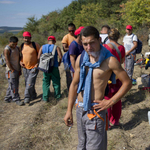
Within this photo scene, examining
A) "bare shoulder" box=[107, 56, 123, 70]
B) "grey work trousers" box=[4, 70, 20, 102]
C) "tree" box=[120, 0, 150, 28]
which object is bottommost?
"grey work trousers" box=[4, 70, 20, 102]

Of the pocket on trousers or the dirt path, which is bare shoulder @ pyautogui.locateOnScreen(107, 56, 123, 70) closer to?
the pocket on trousers

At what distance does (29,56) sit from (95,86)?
11.7 ft

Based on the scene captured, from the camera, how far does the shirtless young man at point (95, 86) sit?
6.15 ft

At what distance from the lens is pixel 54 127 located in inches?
150

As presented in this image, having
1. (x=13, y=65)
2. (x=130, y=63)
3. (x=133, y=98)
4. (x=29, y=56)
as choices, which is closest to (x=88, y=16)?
(x=130, y=63)

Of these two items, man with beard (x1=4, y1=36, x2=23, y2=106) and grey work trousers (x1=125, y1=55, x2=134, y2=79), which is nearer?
man with beard (x1=4, y1=36, x2=23, y2=106)

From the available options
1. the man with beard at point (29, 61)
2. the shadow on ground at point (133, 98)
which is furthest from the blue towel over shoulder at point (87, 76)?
the man with beard at point (29, 61)

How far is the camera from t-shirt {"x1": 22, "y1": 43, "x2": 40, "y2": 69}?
511 cm

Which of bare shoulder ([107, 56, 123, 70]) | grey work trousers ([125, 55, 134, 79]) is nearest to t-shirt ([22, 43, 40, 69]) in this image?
grey work trousers ([125, 55, 134, 79])

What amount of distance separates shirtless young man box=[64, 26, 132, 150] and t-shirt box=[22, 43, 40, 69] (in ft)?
10.9

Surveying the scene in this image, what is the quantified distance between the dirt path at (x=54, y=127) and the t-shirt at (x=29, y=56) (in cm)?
118

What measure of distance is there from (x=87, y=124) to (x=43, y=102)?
3363 mm

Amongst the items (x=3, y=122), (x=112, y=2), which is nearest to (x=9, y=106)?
(x=3, y=122)

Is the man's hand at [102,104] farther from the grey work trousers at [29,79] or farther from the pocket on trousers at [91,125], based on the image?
the grey work trousers at [29,79]
